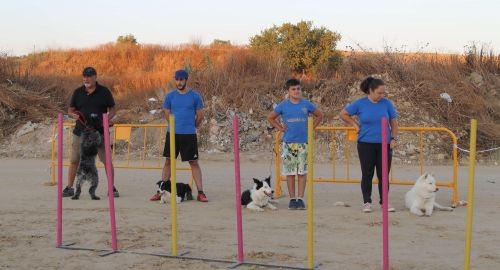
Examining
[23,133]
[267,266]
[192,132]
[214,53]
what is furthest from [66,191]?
[214,53]

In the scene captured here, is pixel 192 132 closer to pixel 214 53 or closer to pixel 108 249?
pixel 108 249

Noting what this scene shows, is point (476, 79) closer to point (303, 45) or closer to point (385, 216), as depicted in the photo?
point (303, 45)

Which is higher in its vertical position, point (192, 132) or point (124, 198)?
point (192, 132)

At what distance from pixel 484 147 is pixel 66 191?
12.7m

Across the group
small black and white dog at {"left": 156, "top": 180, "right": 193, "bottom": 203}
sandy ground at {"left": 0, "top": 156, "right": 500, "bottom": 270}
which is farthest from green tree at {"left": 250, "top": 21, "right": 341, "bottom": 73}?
small black and white dog at {"left": 156, "top": 180, "right": 193, "bottom": 203}

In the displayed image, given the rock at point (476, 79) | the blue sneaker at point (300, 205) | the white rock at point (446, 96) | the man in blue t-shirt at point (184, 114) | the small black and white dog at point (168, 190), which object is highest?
the rock at point (476, 79)

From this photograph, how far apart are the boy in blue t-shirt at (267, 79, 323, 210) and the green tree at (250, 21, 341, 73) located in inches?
590

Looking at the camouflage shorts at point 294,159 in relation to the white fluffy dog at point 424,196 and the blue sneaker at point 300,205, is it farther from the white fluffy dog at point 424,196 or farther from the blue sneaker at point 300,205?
the white fluffy dog at point 424,196

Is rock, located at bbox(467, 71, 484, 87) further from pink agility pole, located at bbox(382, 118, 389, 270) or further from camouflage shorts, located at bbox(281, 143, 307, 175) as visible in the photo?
pink agility pole, located at bbox(382, 118, 389, 270)

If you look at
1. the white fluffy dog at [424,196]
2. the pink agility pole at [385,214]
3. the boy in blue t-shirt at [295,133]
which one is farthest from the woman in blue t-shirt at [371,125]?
the pink agility pole at [385,214]

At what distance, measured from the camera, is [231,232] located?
7602 mm

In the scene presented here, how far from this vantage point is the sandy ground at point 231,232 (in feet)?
20.3

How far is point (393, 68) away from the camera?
72.7 feet

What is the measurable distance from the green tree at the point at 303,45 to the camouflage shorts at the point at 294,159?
49.5 ft
